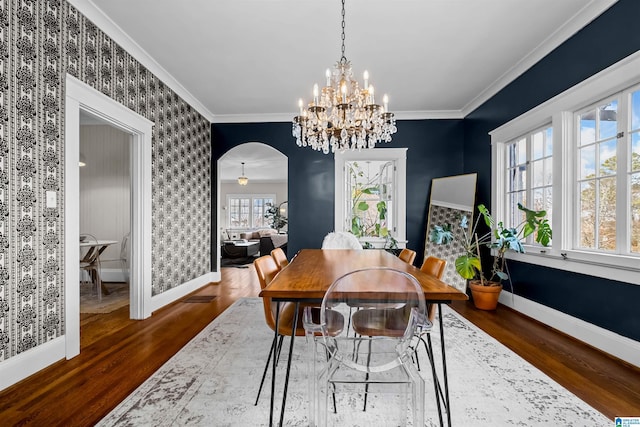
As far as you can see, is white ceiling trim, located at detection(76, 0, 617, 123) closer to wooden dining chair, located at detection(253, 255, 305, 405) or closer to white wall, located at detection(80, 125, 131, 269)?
white wall, located at detection(80, 125, 131, 269)

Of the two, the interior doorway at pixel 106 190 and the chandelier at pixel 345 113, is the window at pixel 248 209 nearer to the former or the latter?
the interior doorway at pixel 106 190

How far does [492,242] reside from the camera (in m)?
4.09

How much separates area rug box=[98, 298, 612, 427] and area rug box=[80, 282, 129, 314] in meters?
1.83

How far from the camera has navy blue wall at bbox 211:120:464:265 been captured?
506cm

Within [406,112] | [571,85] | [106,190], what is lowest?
[106,190]

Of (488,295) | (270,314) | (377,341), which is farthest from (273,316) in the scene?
(488,295)

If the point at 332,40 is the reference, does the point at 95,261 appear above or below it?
below

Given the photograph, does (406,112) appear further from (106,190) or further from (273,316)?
(106,190)

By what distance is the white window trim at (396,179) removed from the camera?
5.07m

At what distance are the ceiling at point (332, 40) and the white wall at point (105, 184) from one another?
1913mm

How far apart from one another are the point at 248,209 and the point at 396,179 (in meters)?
8.75

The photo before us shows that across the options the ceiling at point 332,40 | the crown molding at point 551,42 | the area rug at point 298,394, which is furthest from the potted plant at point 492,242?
the ceiling at point 332,40

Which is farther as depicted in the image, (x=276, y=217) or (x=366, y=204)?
(x=276, y=217)

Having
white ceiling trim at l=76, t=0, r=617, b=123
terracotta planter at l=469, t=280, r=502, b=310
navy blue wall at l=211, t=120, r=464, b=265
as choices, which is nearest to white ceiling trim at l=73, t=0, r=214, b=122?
white ceiling trim at l=76, t=0, r=617, b=123
